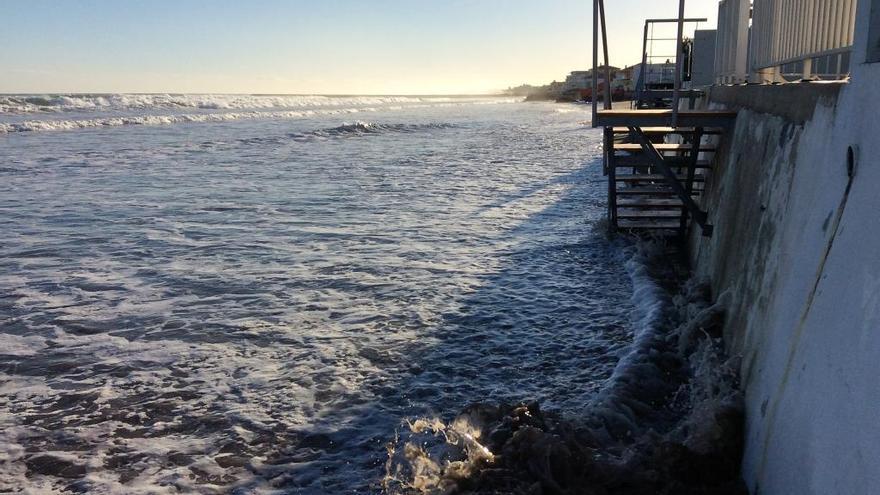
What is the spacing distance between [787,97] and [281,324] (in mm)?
5004

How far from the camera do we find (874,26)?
3.16m

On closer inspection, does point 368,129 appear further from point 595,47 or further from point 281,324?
point 281,324

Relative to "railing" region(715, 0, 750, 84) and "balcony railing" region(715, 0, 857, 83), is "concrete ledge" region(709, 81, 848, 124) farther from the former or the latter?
"railing" region(715, 0, 750, 84)

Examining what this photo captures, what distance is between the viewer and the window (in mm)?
3072

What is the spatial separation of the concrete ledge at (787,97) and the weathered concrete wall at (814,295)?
→ 0.06 ft

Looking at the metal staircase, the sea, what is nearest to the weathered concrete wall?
the sea

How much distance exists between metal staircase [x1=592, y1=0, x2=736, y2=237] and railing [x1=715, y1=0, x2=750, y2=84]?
3.41ft

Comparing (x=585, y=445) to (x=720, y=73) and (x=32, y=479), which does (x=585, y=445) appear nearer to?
Answer: (x=32, y=479)

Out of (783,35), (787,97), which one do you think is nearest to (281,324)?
(787,97)

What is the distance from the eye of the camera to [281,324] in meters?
6.75

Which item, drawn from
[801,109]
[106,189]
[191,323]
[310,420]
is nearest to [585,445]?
[310,420]

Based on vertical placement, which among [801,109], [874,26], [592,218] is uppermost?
[874,26]

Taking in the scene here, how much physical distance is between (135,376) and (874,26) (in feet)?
18.6

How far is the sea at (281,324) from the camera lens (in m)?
4.46
